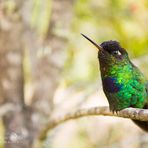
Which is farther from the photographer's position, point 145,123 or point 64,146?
point 64,146

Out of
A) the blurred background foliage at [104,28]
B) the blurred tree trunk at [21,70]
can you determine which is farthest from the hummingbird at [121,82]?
the blurred background foliage at [104,28]

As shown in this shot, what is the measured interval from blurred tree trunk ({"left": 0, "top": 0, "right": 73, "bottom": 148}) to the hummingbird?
4.82ft

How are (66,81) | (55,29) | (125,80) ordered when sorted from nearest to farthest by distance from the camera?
(125,80) < (55,29) < (66,81)

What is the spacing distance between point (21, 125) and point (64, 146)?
126 cm

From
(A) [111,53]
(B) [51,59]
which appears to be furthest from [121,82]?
(B) [51,59]

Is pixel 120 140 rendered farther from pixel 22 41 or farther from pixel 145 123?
pixel 145 123

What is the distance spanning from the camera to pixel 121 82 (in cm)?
337

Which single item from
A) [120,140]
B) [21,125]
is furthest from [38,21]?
[120,140]

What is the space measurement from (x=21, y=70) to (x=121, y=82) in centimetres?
161

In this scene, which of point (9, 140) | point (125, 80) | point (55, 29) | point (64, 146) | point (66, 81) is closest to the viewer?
point (125, 80)

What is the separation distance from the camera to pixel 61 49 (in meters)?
4.87

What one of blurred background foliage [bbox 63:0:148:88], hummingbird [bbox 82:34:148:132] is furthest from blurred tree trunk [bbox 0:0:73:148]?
hummingbird [bbox 82:34:148:132]

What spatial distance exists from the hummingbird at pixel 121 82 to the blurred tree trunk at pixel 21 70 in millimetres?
1469

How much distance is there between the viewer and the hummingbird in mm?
3305
